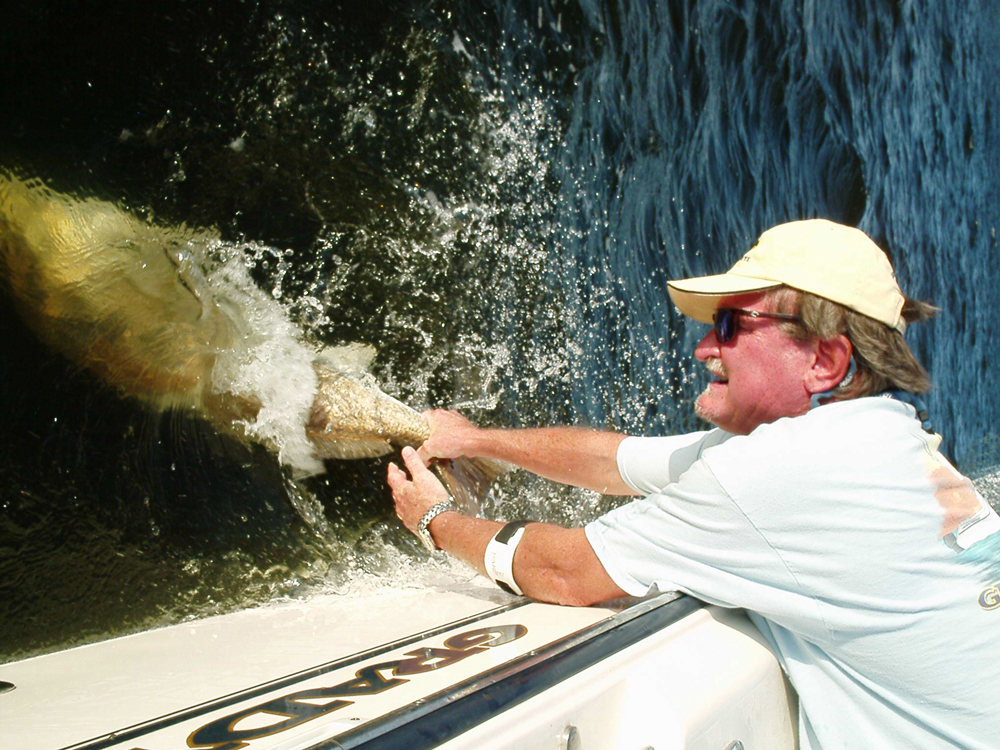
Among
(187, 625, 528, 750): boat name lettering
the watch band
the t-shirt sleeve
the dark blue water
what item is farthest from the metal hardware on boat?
the dark blue water

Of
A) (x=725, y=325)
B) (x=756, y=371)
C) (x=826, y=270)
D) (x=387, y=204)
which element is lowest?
(x=756, y=371)

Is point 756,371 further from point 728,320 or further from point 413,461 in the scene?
point 413,461

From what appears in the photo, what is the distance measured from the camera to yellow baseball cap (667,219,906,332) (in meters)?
1.78

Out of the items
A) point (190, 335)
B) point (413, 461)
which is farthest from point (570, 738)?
point (190, 335)

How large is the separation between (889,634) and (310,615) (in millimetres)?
1495

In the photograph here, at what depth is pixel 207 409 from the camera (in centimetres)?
274

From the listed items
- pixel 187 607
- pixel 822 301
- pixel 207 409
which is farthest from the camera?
pixel 207 409

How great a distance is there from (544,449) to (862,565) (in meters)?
1.46

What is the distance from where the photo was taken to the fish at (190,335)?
232cm

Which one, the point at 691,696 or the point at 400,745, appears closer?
the point at 400,745

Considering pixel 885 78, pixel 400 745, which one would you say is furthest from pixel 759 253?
pixel 885 78

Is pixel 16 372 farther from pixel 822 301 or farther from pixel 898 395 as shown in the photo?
pixel 898 395

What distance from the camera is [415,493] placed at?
8.18 ft

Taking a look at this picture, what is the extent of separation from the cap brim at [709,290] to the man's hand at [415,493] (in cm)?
95
